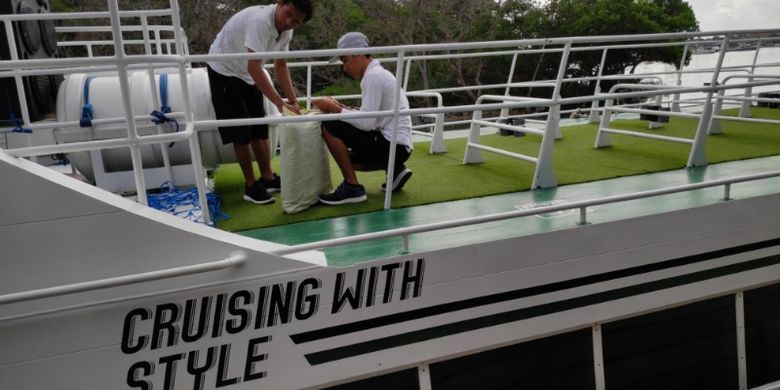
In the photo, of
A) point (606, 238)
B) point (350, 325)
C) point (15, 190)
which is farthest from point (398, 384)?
point (15, 190)

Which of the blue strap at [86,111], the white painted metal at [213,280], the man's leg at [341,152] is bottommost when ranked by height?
the white painted metal at [213,280]

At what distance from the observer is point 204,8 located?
17.0 m

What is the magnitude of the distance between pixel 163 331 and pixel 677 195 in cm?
325

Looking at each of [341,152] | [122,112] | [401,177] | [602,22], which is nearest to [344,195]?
[341,152]

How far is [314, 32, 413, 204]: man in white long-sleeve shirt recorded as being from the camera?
11.7ft

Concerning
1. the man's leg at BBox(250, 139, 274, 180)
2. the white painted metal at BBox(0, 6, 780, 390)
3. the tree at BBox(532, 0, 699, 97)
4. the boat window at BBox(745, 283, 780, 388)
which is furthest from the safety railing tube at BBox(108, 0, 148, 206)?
the tree at BBox(532, 0, 699, 97)

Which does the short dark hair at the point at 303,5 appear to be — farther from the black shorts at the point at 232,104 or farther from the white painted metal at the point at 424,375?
the white painted metal at the point at 424,375

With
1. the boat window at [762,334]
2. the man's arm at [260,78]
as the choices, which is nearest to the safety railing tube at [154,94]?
the man's arm at [260,78]

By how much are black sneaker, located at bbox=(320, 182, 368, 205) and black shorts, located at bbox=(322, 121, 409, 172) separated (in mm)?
182

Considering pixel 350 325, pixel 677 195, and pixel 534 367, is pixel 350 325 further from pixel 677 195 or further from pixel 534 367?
pixel 677 195

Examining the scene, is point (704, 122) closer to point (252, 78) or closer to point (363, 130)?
point (363, 130)

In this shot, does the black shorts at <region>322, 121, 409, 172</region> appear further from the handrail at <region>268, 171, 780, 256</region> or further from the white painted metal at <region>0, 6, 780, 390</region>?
the handrail at <region>268, 171, 780, 256</region>

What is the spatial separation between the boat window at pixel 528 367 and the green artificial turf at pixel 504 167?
44.9 inches

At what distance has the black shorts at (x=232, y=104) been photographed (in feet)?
12.2
